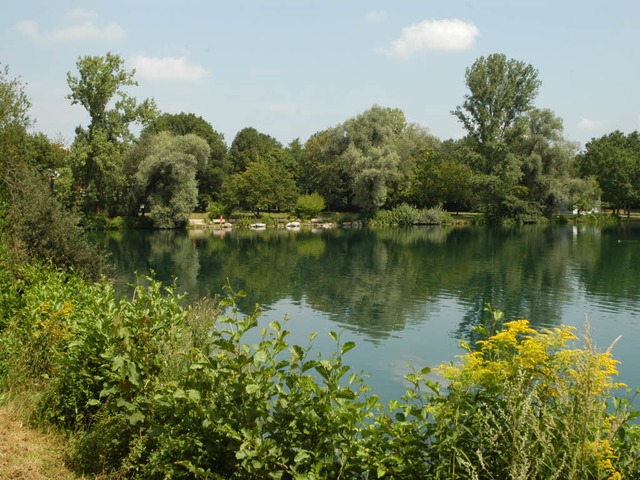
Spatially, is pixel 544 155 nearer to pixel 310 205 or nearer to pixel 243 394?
pixel 310 205

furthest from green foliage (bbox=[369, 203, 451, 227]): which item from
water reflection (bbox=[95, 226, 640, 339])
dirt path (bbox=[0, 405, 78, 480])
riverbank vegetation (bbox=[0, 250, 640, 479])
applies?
riverbank vegetation (bbox=[0, 250, 640, 479])

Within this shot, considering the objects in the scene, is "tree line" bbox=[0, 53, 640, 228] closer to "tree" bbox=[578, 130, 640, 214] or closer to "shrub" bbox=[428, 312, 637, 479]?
"tree" bbox=[578, 130, 640, 214]

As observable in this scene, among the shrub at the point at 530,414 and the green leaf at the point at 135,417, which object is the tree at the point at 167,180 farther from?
the shrub at the point at 530,414

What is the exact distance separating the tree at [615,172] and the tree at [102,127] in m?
61.2

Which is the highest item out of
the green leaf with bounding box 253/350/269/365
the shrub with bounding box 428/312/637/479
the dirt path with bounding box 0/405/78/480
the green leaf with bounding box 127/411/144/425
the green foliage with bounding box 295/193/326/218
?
the green foliage with bounding box 295/193/326/218

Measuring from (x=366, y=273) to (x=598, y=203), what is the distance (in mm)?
58902

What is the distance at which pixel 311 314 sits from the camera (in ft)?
62.8

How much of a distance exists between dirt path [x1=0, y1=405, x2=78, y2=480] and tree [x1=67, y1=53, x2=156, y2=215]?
48919mm

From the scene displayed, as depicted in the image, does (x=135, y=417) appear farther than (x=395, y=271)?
No

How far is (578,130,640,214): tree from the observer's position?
74.2 meters

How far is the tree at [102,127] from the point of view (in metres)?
50.2

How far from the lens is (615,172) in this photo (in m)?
75.1

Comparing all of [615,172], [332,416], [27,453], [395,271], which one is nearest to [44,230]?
[27,453]

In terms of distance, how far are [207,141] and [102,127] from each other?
83.0 feet
